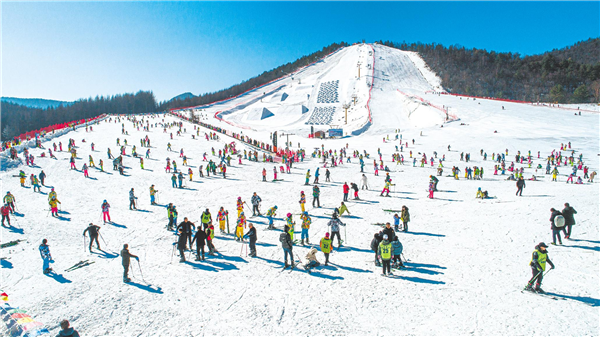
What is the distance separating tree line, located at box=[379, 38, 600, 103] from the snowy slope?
237 feet

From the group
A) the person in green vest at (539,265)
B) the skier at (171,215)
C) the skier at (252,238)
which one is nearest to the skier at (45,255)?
the skier at (171,215)

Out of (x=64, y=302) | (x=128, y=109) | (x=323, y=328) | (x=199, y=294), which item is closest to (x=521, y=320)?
(x=323, y=328)

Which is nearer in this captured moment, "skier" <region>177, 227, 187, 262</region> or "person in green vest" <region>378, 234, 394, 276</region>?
"person in green vest" <region>378, 234, 394, 276</region>

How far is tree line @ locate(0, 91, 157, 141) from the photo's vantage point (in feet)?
371

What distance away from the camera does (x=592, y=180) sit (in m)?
21.0

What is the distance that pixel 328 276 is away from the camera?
780 centimetres

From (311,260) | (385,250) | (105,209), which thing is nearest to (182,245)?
(311,260)

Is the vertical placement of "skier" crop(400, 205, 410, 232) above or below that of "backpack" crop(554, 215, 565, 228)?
below

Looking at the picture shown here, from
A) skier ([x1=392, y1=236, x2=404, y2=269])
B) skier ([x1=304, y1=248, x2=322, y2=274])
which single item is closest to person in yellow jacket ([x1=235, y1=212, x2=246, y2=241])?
skier ([x1=304, y1=248, x2=322, y2=274])

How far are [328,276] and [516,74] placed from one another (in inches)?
4513

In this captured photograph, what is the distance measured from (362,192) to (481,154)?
1930cm

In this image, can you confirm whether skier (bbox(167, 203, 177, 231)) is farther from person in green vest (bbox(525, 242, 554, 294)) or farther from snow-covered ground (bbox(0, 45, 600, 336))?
person in green vest (bbox(525, 242, 554, 294))

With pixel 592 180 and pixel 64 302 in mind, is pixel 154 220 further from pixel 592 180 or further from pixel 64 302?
pixel 592 180

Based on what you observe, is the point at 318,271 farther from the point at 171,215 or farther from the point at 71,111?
the point at 71,111
